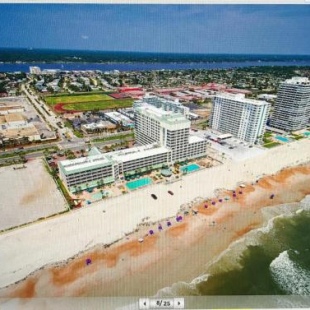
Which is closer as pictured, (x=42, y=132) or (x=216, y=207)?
(x=216, y=207)

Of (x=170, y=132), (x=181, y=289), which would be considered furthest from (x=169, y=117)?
(x=181, y=289)

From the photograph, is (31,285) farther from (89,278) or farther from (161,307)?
(161,307)

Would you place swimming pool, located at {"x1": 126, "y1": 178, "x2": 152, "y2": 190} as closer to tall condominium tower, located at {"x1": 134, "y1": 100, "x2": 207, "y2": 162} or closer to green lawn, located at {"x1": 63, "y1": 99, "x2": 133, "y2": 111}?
tall condominium tower, located at {"x1": 134, "y1": 100, "x2": 207, "y2": 162}

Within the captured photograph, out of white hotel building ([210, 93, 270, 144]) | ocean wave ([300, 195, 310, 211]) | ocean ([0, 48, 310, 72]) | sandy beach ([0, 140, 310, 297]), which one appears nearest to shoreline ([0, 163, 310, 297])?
sandy beach ([0, 140, 310, 297])

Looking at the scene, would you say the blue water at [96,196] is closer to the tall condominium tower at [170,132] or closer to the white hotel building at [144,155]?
the white hotel building at [144,155]

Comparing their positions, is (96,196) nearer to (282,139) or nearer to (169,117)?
(169,117)

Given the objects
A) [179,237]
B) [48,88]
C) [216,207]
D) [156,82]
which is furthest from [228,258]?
[156,82]
